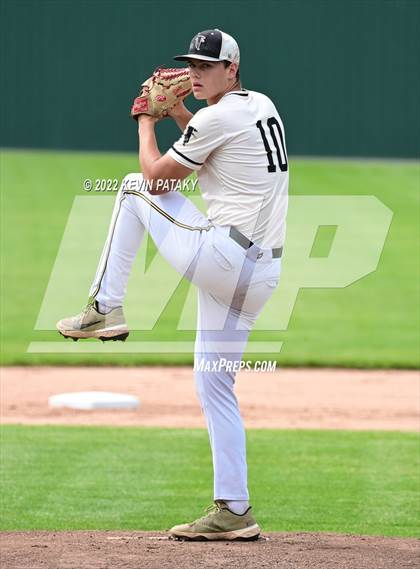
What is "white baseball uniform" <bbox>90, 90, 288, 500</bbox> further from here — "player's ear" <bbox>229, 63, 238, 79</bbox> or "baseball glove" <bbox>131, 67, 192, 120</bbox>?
"baseball glove" <bbox>131, 67, 192, 120</bbox>

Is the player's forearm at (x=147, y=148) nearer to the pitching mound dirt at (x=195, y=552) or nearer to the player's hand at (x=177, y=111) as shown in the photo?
the player's hand at (x=177, y=111)

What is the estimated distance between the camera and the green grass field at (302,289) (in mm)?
13703

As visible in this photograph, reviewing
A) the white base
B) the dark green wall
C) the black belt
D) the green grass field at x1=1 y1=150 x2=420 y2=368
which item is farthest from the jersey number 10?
the dark green wall

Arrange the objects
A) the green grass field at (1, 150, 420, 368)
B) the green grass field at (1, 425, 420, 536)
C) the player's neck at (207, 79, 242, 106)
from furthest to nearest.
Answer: the green grass field at (1, 150, 420, 368) → the green grass field at (1, 425, 420, 536) → the player's neck at (207, 79, 242, 106)

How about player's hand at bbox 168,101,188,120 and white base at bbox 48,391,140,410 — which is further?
white base at bbox 48,391,140,410

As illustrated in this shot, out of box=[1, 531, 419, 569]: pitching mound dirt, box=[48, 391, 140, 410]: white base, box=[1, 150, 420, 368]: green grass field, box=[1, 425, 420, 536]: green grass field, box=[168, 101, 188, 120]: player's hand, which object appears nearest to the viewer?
box=[1, 531, 419, 569]: pitching mound dirt

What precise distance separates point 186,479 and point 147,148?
3.72m

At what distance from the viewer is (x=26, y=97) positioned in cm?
2484

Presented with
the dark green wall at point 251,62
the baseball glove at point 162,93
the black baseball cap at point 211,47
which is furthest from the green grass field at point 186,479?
the dark green wall at point 251,62

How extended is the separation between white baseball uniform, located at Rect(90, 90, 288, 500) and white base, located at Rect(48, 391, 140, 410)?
5445mm

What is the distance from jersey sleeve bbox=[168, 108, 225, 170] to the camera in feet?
17.3

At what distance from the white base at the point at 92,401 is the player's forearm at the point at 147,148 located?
5.84 meters

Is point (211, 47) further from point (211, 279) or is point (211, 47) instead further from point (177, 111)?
point (211, 279)

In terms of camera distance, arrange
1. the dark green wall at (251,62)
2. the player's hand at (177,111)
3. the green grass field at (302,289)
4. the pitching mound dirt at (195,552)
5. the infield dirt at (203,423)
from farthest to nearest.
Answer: the dark green wall at (251,62) < the green grass field at (302,289) < the player's hand at (177,111) < the infield dirt at (203,423) < the pitching mound dirt at (195,552)
